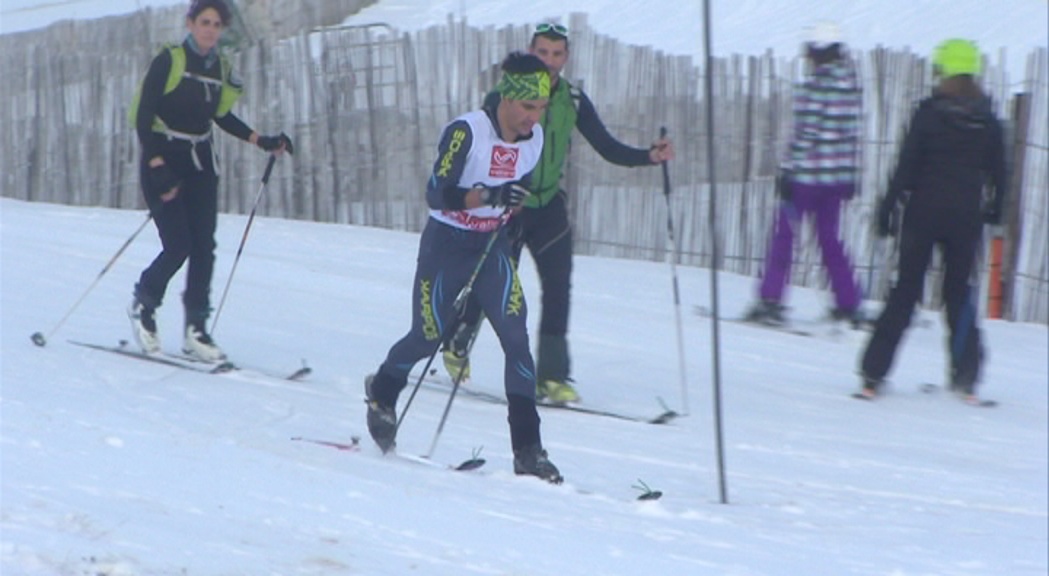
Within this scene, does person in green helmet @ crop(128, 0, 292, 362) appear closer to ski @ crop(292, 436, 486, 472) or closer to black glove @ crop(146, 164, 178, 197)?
black glove @ crop(146, 164, 178, 197)

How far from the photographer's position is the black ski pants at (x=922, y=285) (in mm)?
9094

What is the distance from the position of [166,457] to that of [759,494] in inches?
88.3

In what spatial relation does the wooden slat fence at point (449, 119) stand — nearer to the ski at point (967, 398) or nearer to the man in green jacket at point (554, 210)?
the ski at point (967, 398)

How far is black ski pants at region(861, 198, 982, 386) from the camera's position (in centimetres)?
909

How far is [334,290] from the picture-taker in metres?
11.4

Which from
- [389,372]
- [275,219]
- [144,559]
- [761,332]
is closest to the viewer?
[144,559]

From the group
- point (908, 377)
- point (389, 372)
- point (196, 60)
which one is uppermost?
point (196, 60)

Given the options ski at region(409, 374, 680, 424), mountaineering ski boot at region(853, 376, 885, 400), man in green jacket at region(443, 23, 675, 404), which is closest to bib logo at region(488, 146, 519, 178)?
man in green jacket at region(443, 23, 675, 404)

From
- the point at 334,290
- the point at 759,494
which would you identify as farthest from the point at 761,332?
the point at 759,494

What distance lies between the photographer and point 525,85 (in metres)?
6.57

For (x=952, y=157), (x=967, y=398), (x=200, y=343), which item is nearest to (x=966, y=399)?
(x=967, y=398)

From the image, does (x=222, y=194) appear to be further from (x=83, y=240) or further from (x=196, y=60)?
(x=196, y=60)

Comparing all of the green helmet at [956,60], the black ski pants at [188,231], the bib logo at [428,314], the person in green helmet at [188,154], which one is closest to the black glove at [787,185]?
the green helmet at [956,60]

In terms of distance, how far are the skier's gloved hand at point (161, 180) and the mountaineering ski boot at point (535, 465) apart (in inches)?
93.7
